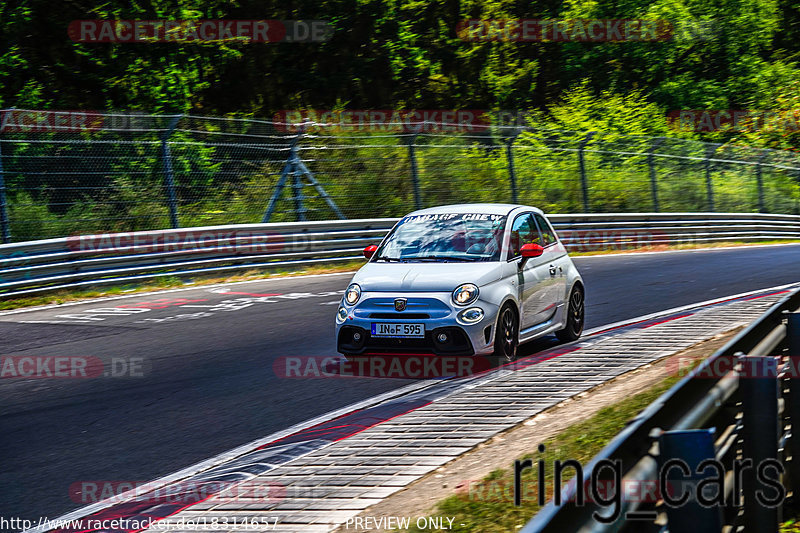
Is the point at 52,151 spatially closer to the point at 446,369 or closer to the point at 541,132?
the point at 446,369

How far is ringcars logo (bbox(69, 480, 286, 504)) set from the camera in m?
5.74

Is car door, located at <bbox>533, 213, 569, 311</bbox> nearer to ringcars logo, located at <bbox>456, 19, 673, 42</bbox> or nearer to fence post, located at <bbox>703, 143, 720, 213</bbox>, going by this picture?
fence post, located at <bbox>703, 143, 720, 213</bbox>

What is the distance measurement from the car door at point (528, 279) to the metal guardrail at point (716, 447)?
3610 millimetres

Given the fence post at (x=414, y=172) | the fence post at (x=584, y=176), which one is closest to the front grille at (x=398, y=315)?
the fence post at (x=414, y=172)

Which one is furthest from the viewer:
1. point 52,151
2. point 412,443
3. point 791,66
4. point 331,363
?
point 791,66

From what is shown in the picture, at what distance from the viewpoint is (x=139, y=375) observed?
31.3ft

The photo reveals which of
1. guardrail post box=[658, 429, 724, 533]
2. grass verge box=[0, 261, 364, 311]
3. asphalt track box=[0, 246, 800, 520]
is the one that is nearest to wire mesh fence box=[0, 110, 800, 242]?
grass verge box=[0, 261, 364, 311]

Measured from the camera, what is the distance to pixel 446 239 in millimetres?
10398

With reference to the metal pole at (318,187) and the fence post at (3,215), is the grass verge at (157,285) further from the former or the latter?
the metal pole at (318,187)

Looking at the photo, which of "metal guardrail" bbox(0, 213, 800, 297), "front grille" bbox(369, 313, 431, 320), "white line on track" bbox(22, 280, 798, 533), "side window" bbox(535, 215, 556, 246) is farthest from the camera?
"metal guardrail" bbox(0, 213, 800, 297)

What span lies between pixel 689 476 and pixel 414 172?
19.3m

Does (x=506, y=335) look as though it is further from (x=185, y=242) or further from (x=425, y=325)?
(x=185, y=242)

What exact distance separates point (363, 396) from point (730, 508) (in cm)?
468

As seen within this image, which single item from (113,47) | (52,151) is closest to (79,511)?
(52,151)
